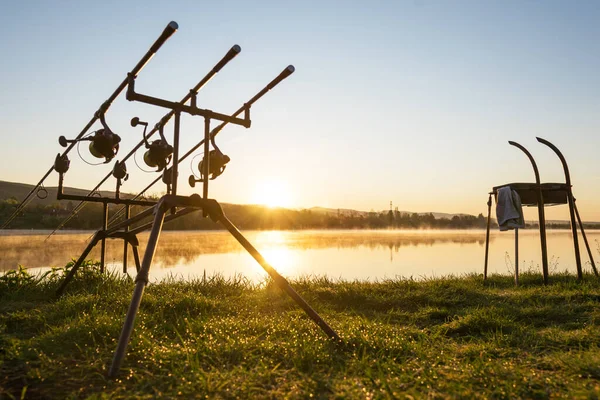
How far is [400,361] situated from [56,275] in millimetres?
6122

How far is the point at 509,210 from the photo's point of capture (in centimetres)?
792

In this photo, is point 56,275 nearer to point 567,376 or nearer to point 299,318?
point 299,318

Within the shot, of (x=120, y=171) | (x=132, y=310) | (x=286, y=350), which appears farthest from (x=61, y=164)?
(x=286, y=350)

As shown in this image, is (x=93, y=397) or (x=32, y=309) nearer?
(x=93, y=397)

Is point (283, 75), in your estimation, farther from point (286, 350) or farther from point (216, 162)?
point (286, 350)

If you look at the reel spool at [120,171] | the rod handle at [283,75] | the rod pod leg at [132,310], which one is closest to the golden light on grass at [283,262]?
the reel spool at [120,171]

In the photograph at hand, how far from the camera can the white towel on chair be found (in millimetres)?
7852

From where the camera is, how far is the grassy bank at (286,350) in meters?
2.60

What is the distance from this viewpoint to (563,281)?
7.97 meters

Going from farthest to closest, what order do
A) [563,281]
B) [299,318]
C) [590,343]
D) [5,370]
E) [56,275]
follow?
[563,281], [56,275], [299,318], [590,343], [5,370]

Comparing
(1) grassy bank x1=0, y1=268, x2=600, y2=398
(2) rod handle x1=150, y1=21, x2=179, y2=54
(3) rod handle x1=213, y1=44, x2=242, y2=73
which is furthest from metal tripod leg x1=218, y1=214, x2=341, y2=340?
(2) rod handle x1=150, y1=21, x2=179, y2=54

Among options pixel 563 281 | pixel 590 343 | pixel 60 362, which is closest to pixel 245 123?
pixel 60 362

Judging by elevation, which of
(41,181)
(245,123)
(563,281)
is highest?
(245,123)

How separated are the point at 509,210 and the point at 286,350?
6.43 meters
